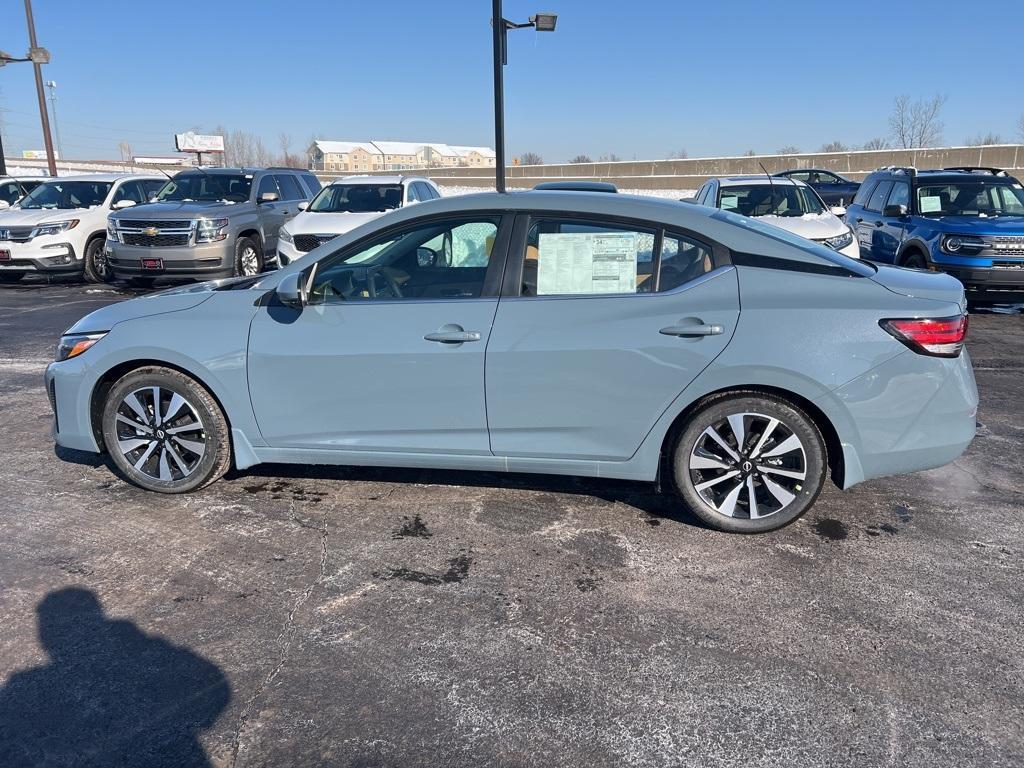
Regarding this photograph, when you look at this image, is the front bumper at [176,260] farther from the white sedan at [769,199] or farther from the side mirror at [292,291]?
the side mirror at [292,291]

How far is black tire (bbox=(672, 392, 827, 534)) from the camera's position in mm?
3840

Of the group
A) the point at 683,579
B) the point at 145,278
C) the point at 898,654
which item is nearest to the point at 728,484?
the point at 683,579

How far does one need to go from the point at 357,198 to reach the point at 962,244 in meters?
8.56

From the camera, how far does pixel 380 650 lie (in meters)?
3.06

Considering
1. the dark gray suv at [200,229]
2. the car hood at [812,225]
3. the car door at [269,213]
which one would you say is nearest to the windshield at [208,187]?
the dark gray suv at [200,229]

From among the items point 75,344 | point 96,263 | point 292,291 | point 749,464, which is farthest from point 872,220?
point 96,263

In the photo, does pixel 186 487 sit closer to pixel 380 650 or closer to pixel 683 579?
pixel 380 650

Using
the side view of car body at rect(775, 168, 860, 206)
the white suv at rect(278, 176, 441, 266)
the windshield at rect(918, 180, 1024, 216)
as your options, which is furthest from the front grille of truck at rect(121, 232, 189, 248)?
the side view of car body at rect(775, 168, 860, 206)

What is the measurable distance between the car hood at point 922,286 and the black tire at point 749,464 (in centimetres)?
78

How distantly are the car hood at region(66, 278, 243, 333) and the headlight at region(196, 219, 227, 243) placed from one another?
775cm

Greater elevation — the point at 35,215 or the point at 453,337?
the point at 35,215

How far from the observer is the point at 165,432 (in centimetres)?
444

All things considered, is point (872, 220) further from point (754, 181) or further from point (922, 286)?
point (922, 286)

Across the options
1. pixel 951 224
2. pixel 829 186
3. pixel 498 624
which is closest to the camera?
pixel 498 624
